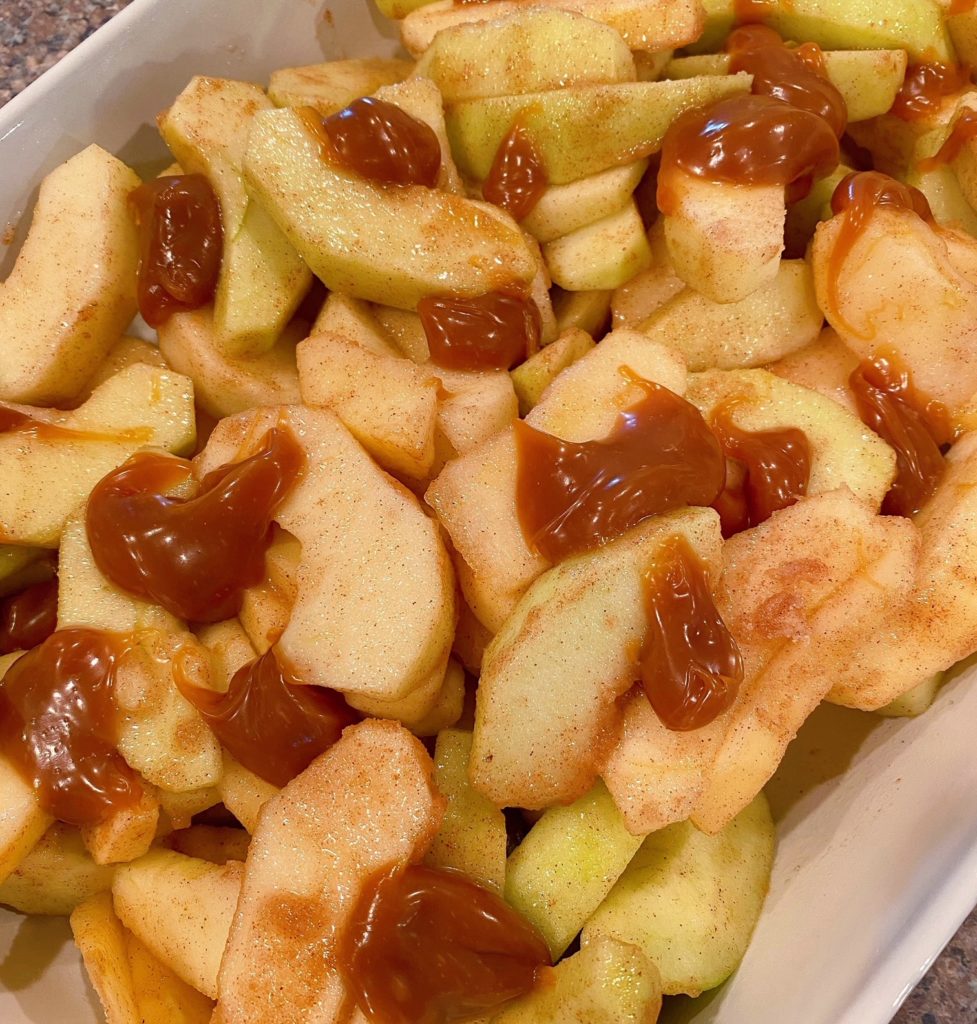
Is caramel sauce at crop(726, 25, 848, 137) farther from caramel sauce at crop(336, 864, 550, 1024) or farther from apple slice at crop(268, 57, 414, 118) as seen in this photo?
caramel sauce at crop(336, 864, 550, 1024)

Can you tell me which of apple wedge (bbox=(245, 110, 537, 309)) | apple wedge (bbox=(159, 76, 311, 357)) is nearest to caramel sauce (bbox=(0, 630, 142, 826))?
apple wedge (bbox=(159, 76, 311, 357))

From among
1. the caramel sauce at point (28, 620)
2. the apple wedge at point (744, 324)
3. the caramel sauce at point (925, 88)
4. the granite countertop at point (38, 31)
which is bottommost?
the apple wedge at point (744, 324)

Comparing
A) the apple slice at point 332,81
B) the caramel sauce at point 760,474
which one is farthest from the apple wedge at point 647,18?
the caramel sauce at point 760,474

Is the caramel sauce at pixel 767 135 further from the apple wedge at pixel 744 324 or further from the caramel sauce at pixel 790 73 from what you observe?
the apple wedge at pixel 744 324

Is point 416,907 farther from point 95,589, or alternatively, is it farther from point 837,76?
point 837,76

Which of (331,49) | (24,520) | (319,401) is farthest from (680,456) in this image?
(331,49)

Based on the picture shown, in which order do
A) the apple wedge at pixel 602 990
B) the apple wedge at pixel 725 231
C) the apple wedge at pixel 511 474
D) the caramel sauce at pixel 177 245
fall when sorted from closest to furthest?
the apple wedge at pixel 602 990
the apple wedge at pixel 511 474
the apple wedge at pixel 725 231
the caramel sauce at pixel 177 245

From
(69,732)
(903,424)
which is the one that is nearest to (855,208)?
(903,424)
